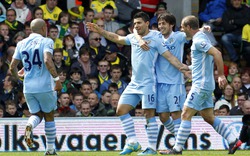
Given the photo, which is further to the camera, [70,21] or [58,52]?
[70,21]

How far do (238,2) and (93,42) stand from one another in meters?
3.72

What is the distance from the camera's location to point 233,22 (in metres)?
24.4

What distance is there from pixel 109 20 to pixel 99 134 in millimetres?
4536

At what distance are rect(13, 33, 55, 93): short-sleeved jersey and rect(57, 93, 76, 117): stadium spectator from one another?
204 inches

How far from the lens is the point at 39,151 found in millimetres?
19859

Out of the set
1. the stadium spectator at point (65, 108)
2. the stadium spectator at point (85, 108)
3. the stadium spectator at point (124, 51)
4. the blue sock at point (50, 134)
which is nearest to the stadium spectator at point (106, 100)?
the stadium spectator at point (85, 108)

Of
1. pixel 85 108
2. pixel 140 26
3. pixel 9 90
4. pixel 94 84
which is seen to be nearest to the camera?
pixel 140 26

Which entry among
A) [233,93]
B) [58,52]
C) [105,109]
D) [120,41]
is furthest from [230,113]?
[120,41]

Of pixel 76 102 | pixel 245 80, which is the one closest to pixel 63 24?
pixel 76 102

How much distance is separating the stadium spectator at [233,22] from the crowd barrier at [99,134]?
4526mm

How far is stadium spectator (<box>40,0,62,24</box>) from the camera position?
23.8 m

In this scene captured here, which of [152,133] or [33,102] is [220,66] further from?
[33,102]

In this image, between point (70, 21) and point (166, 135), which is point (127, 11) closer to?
point (70, 21)

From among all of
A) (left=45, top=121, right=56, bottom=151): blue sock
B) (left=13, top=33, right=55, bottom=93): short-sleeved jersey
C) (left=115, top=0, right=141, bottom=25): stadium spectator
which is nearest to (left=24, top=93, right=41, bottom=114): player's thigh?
(left=13, top=33, right=55, bottom=93): short-sleeved jersey
